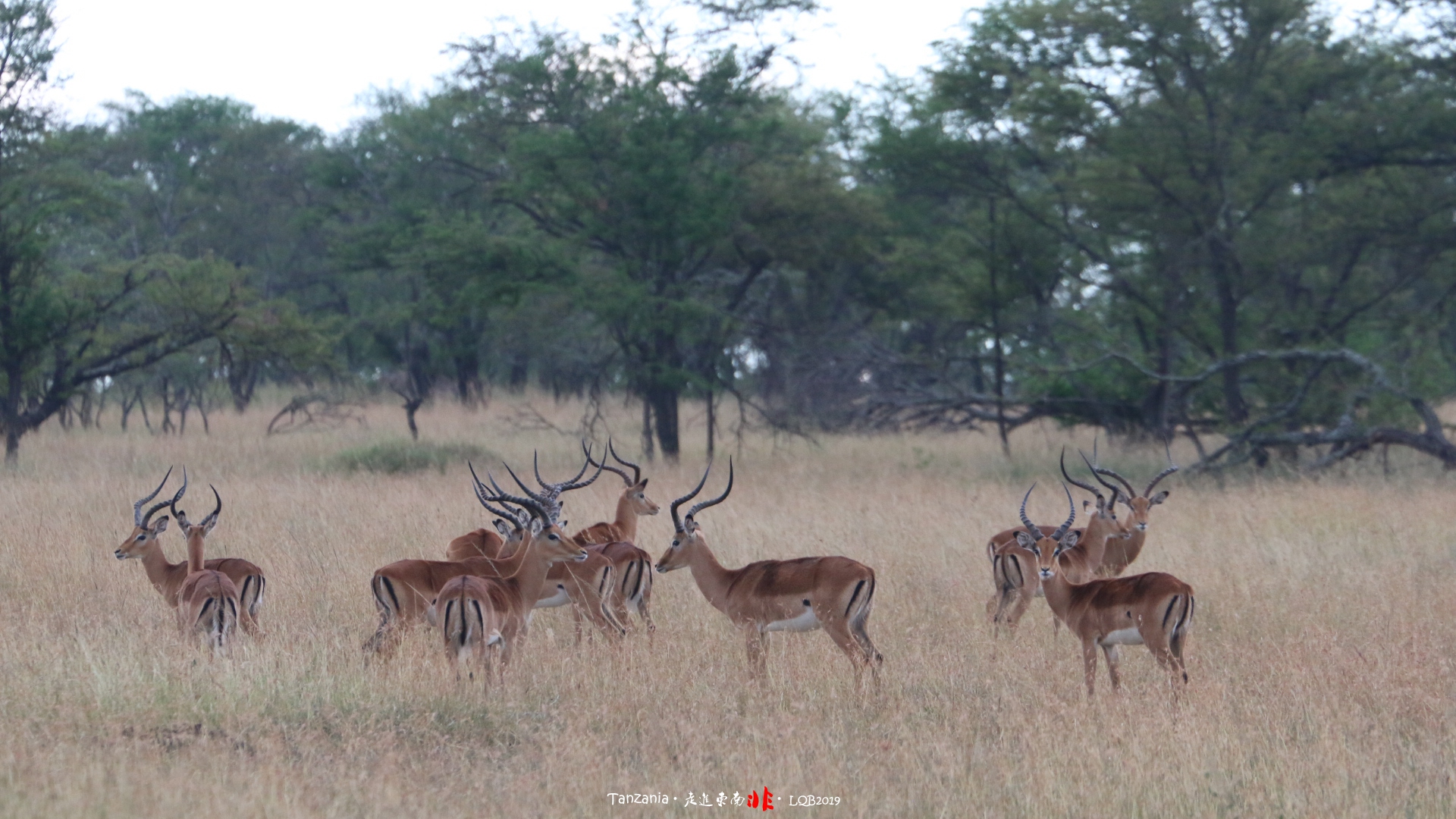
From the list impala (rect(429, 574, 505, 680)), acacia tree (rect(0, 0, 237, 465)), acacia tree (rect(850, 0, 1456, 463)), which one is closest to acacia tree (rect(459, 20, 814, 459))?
acacia tree (rect(850, 0, 1456, 463))

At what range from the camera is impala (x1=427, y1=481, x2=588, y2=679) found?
18.0 feet

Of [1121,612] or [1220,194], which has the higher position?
[1220,194]

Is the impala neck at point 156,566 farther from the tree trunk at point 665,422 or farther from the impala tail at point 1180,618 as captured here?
the tree trunk at point 665,422

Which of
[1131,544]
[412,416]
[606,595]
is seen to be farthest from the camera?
[412,416]

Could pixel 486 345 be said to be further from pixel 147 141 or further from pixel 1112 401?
pixel 1112 401

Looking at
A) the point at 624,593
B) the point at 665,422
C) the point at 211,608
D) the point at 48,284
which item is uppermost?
the point at 48,284

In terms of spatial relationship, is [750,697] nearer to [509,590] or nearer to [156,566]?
[509,590]

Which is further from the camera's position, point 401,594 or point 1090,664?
point 401,594

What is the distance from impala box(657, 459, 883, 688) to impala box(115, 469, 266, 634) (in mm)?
2211

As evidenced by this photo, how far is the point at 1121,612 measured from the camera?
5703 millimetres

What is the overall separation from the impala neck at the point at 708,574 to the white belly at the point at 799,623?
40 cm

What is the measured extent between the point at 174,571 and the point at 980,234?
11550mm

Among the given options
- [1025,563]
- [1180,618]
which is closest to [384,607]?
[1025,563]

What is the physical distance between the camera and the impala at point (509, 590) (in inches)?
216
